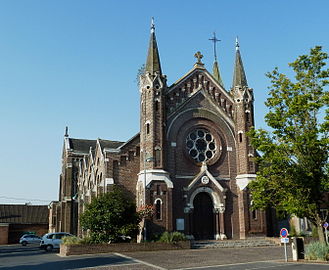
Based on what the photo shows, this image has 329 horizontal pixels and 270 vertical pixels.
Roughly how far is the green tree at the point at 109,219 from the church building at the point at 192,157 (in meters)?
2.93

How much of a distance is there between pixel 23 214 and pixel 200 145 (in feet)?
141

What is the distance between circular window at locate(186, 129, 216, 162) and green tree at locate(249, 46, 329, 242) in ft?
43.5

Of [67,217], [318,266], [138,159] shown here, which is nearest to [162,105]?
[138,159]

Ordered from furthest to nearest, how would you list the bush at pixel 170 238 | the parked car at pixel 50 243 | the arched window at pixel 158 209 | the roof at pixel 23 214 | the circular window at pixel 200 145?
1. the roof at pixel 23 214
2. the circular window at pixel 200 145
3. the parked car at pixel 50 243
4. the arched window at pixel 158 209
5. the bush at pixel 170 238

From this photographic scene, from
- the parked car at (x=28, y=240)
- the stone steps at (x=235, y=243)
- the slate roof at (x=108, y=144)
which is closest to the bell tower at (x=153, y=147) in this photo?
the stone steps at (x=235, y=243)

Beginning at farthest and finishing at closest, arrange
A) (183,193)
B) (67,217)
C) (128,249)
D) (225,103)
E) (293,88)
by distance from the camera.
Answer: (67,217) < (225,103) < (183,193) < (128,249) < (293,88)

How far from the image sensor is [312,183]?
66.8 ft

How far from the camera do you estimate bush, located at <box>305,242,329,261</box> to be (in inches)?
744

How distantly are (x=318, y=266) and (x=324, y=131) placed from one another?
6802 mm

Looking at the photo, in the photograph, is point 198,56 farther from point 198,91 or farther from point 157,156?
point 157,156

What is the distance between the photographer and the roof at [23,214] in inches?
2500

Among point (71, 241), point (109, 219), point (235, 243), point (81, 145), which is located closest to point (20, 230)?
point (81, 145)

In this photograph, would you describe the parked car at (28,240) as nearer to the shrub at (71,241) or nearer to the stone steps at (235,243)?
the shrub at (71,241)

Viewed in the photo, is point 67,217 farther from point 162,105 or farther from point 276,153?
point 276,153
